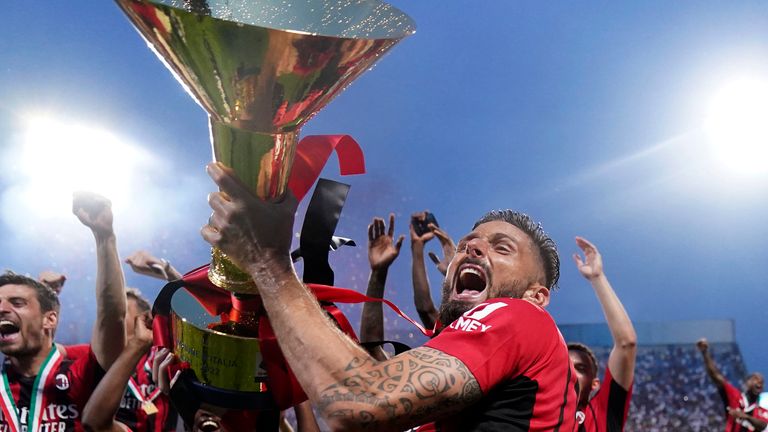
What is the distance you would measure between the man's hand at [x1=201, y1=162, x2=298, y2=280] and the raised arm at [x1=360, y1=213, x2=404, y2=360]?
5.35ft

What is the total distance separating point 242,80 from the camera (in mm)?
1063

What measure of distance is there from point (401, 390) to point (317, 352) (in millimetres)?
145

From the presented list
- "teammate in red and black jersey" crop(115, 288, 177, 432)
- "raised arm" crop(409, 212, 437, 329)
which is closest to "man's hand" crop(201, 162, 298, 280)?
"raised arm" crop(409, 212, 437, 329)

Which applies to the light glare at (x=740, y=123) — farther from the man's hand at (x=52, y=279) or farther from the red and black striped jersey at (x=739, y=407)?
the man's hand at (x=52, y=279)

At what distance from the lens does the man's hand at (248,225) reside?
3.69 ft

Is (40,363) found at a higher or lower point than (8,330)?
lower

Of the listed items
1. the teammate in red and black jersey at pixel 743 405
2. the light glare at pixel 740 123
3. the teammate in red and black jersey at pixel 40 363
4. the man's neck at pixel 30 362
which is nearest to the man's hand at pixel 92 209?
the teammate in red and black jersey at pixel 40 363

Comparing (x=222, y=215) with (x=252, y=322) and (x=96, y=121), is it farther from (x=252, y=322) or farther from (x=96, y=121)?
(x=96, y=121)

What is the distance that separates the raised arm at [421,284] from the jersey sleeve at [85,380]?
1456 mm

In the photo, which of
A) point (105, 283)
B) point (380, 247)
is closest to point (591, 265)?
point (380, 247)

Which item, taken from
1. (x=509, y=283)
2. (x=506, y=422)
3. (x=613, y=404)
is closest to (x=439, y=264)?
(x=613, y=404)

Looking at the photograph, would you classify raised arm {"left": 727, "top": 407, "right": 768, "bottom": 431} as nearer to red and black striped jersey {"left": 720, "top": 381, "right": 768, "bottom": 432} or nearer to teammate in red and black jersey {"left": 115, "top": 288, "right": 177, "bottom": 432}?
red and black striped jersey {"left": 720, "top": 381, "right": 768, "bottom": 432}

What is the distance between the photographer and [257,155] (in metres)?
1.11

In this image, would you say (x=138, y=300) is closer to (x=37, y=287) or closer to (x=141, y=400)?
(x=141, y=400)
